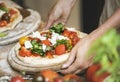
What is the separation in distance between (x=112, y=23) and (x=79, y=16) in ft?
5.55

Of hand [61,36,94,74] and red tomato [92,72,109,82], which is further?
hand [61,36,94,74]

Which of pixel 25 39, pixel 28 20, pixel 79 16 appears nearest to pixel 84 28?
pixel 79 16

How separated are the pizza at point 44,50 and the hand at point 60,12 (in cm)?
15

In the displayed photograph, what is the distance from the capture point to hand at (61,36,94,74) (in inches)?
46.8

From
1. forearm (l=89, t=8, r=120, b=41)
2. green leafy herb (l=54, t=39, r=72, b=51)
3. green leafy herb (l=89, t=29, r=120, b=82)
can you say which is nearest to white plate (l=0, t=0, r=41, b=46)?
green leafy herb (l=54, t=39, r=72, b=51)

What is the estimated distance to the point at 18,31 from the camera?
176cm

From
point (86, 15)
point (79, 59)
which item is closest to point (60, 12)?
point (79, 59)

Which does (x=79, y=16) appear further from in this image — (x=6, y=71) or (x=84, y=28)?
(x=6, y=71)

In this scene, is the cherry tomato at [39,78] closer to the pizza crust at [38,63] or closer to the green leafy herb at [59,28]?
the pizza crust at [38,63]

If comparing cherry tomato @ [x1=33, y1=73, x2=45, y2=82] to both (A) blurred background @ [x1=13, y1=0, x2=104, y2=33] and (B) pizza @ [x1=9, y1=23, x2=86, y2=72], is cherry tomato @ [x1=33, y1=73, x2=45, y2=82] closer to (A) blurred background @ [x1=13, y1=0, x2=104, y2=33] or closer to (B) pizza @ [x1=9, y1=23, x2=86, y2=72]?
(B) pizza @ [x1=9, y1=23, x2=86, y2=72]

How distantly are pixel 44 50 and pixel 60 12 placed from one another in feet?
1.06

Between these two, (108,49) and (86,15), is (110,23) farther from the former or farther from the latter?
(86,15)

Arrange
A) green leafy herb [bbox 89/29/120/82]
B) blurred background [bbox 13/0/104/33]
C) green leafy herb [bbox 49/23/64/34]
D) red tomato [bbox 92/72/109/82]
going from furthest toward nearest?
blurred background [bbox 13/0/104/33] → green leafy herb [bbox 49/23/64/34] → red tomato [bbox 92/72/109/82] → green leafy herb [bbox 89/29/120/82]

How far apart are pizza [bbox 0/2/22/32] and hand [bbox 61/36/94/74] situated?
639mm
